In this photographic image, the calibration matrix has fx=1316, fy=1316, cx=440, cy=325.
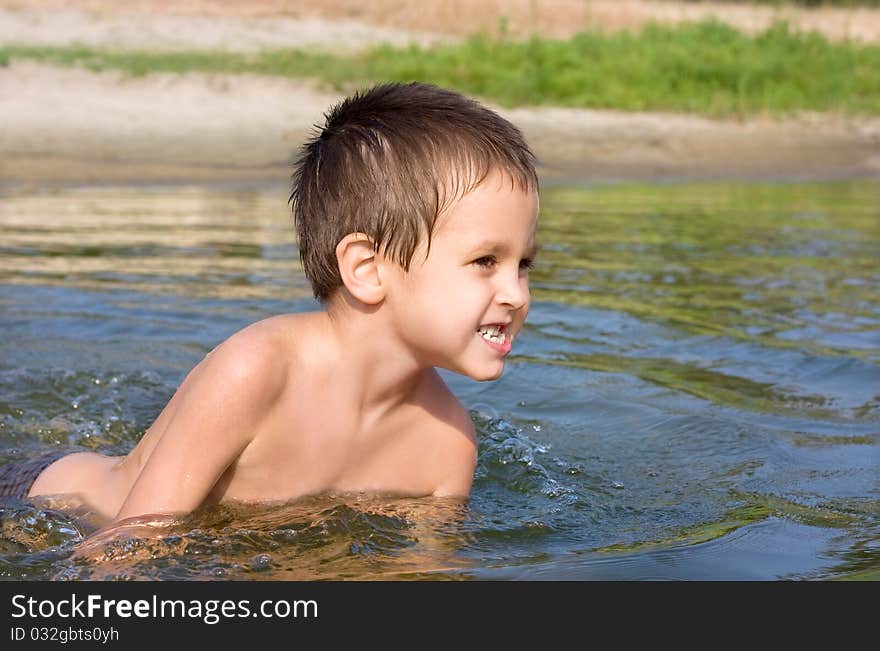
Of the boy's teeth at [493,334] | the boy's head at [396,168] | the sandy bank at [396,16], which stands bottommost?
the boy's teeth at [493,334]

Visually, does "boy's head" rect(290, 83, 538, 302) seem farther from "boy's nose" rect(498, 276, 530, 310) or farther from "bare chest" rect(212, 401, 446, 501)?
"bare chest" rect(212, 401, 446, 501)

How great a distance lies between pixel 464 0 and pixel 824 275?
625 inches

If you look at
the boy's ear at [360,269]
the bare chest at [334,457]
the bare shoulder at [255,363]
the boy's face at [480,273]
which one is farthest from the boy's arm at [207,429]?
the boy's face at [480,273]

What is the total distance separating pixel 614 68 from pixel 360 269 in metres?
13.3

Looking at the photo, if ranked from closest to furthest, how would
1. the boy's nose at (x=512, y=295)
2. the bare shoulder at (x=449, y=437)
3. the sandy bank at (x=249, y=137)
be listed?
the boy's nose at (x=512, y=295) → the bare shoulder at (x=449, y=437) → the sandy bank at (x=249, y=137)

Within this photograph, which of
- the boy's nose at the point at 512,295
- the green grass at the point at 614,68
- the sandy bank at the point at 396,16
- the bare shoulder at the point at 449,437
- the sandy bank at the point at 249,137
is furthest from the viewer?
the sandy bank at the point at 396,16

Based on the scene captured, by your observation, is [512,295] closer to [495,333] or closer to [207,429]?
[495,333]

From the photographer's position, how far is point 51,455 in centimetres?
363

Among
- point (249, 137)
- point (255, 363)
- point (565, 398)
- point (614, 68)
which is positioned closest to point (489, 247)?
point (255, 363)

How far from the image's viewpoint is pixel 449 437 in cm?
330

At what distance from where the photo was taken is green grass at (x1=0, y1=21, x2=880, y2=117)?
1424cm

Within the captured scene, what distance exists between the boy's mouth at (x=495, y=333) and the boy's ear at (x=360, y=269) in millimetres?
259

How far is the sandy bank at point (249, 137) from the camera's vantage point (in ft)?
38.1

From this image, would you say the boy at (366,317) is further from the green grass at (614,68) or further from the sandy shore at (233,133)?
the green grass at (614,68)
